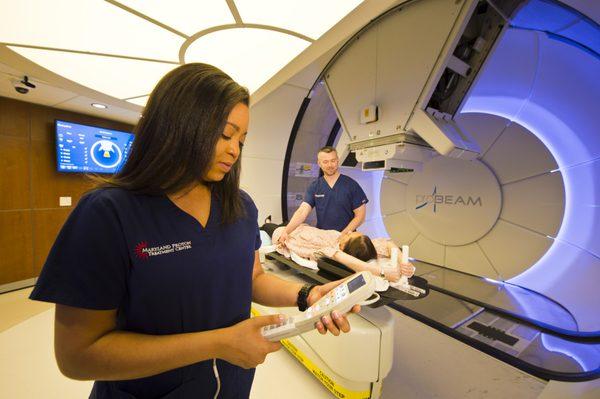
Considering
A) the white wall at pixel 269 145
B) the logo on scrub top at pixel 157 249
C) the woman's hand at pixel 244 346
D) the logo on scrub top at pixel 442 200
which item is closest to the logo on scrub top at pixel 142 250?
the logo on scrub top at pixel 157 249

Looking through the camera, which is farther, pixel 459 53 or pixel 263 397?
pixel 459 53

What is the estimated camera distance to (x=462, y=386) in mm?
1500

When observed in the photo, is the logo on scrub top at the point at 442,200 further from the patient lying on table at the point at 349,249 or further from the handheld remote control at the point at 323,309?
the handheld remote control at the point at 323,309

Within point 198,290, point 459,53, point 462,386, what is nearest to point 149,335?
point 198,290

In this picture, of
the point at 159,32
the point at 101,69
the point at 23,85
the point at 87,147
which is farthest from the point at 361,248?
the point at 87,147

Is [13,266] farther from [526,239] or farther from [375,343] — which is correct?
[526,239]

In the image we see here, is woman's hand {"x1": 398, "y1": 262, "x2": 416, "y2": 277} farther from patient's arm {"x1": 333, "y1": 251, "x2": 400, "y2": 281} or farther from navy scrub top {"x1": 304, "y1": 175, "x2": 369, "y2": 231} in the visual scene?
navy scrub top {"x1": 304, "y1": 175, "x2": 369, "y2": 231}

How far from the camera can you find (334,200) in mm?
2818

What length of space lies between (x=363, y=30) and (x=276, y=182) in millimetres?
2441

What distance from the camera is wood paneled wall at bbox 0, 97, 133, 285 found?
331 centimetres

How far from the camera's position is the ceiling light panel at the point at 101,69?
1819mm

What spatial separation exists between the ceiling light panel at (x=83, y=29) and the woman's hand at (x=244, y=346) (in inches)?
62.3

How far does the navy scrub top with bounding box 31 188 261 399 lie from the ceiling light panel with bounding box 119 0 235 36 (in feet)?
3.68

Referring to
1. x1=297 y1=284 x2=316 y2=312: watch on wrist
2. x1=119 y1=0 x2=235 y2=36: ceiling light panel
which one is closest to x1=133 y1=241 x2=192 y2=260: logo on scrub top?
x1=297 y1=284 x2=316 y2=312: watch on wrist
